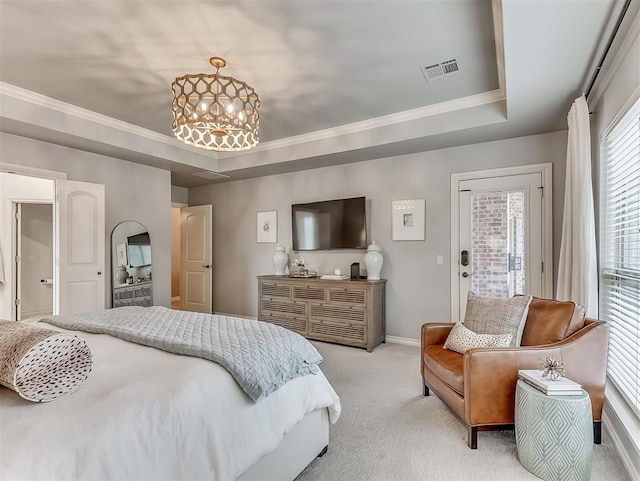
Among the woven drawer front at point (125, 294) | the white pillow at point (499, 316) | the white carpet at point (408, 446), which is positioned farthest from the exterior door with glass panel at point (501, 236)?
the woven drawer front at point (125, 294)

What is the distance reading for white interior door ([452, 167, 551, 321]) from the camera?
12.0 ft

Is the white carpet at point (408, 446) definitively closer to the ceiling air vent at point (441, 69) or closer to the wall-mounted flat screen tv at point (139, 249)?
the ceiling air vent at point (441, 69)

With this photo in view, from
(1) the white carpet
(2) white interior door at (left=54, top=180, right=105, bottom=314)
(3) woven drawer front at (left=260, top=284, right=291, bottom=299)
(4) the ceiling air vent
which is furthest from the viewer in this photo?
(3) woven drawer front at (left=260, top=284, right=291, bottom=299)

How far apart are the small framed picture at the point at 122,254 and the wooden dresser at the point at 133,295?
31 cm

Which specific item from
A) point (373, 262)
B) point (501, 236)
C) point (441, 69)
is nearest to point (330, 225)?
point (373, 262)

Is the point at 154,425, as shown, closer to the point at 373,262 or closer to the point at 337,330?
the point at 337,330

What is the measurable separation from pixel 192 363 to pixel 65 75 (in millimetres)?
2934

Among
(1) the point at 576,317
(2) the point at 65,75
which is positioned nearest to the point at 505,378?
(1) the point at 576,317

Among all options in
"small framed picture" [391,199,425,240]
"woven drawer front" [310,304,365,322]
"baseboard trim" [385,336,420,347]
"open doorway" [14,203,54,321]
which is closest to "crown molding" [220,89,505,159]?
"small framed picture" [391,199,425,240]

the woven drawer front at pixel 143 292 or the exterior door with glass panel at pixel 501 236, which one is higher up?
the exterior door with glass panel at pixel 501 236

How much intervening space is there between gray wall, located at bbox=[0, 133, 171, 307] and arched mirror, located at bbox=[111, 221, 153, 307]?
0.25ft

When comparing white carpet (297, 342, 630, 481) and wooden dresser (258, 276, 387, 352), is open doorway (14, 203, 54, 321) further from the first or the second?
white carpet (297, 342, 630, 481)

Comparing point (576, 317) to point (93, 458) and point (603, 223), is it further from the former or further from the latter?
point (93, 458)

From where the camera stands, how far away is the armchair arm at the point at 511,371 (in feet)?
6.73
